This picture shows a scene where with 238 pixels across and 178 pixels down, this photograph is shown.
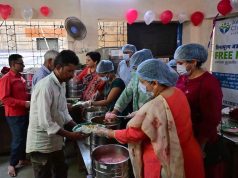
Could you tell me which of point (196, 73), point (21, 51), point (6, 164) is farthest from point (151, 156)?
point (21, 51)

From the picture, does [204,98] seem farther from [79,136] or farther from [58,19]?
[58,19]

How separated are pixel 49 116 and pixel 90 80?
58.6 inches

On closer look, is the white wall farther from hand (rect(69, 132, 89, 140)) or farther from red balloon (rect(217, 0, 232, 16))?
hand (rect(69, 132, 89, 140))

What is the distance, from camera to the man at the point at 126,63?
9.71ft

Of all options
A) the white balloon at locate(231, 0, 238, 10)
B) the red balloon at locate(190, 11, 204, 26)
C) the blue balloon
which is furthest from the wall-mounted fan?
the white balloon at locate(231, 0, 238, 10)

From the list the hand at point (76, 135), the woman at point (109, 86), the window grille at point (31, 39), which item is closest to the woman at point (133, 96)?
the woman at point (109, 86)

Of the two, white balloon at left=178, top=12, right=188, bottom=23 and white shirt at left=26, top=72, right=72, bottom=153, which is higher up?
white balloon at left=178, top=12, right=188, bottom=23

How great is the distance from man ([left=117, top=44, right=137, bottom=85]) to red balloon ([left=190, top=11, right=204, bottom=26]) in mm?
1593

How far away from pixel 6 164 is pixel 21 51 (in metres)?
1.82

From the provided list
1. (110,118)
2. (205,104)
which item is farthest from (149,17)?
(205,104)

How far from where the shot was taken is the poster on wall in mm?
3166

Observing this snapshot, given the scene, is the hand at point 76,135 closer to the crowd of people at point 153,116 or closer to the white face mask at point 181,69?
the crowd of people at point 153,116

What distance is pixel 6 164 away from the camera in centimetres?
309

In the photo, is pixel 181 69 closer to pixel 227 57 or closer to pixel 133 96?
pixel 133 96
